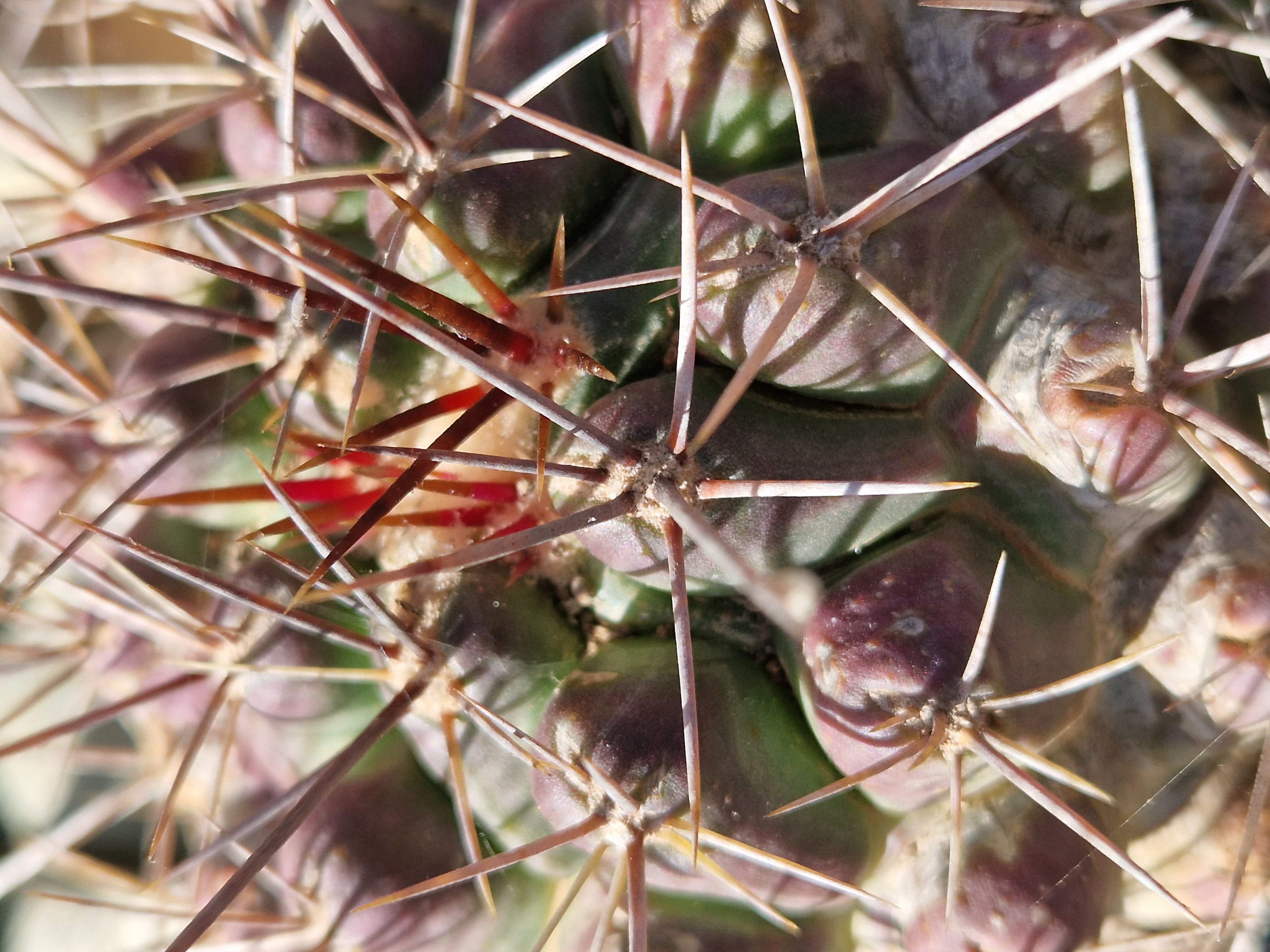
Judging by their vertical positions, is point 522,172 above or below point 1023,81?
below

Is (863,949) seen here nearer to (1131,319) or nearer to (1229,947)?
(1229,947)

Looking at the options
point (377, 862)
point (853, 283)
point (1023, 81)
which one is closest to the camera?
point (853, 283)

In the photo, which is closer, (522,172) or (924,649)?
(924,649)

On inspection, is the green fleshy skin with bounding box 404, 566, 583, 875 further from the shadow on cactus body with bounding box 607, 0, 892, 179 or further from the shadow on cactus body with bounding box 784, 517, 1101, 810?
the shadow on cactus body with bounding box 607, 0, 892, 179

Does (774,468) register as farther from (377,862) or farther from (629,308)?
(377,862)

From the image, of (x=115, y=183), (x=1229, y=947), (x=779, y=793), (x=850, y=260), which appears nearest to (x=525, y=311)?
(x=850, y=260)

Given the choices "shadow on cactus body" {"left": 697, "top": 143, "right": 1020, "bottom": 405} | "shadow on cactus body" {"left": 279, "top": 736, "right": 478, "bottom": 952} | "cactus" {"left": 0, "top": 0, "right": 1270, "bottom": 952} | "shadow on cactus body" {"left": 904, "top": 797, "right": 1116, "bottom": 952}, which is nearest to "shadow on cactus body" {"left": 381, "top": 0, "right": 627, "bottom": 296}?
"cactus" {"left": 0, "top": 0, "right": 1270, "bottom": 952}

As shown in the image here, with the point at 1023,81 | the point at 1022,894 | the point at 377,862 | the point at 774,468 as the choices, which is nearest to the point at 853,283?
the point at 774,468

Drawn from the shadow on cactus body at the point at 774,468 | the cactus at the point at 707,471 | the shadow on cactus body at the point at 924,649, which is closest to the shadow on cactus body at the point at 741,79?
the cactus at the point at 707,471
